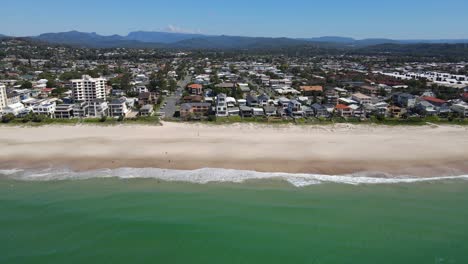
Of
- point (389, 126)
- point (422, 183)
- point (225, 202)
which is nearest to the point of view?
point (225, 202)

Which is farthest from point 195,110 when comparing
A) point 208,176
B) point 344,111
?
point 208,176

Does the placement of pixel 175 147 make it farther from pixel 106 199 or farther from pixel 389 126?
pixel 389 126

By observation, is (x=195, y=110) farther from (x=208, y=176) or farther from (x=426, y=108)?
(x=426, y=108)

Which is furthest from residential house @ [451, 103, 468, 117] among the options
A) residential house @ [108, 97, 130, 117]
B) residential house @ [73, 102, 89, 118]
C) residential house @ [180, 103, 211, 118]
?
residential house @ [73, 102, 89, 118]

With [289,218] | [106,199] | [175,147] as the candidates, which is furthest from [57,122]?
[289,218]

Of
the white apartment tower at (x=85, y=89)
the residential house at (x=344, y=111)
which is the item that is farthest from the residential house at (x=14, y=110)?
the residential house at (x=344, y=111)

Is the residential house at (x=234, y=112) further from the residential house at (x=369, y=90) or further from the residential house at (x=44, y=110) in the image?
the residential house at (x=369, y=90)
